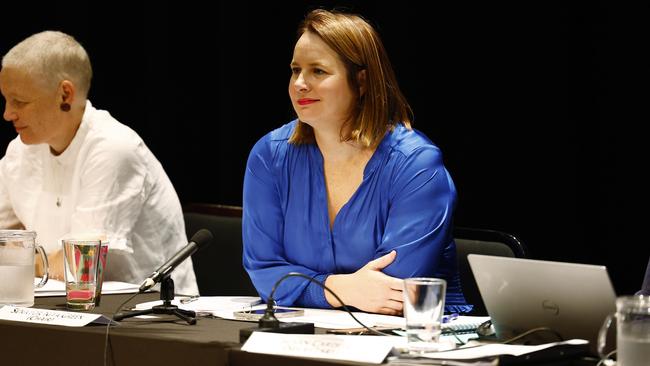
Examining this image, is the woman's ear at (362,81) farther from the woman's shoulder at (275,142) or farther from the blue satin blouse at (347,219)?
the woman's shoulder at (275,142)

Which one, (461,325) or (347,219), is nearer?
(461,325)

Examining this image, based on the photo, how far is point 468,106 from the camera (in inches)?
147

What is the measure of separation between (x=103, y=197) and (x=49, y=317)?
1.17 metres

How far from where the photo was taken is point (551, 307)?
74.9 inches

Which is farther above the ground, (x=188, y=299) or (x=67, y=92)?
(x=67, y=92)

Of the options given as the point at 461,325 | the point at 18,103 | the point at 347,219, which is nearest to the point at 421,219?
the point at 347,219

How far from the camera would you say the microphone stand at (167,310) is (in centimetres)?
227

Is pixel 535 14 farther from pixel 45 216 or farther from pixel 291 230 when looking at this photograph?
pixel 45 216

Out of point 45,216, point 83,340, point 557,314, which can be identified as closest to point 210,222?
point 45,216

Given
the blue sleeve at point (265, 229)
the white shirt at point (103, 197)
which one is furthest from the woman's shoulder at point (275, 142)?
the white shirt at point (103, 197)

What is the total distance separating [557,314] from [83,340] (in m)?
0.97

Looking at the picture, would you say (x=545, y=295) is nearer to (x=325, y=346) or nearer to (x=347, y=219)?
(x=325, y=346)

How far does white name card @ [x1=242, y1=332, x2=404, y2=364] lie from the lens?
173cm

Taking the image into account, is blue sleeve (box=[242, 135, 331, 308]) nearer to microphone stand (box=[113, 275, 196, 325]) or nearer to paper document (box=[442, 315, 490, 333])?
microphone stand (box=[113, 275, 196, 325])
